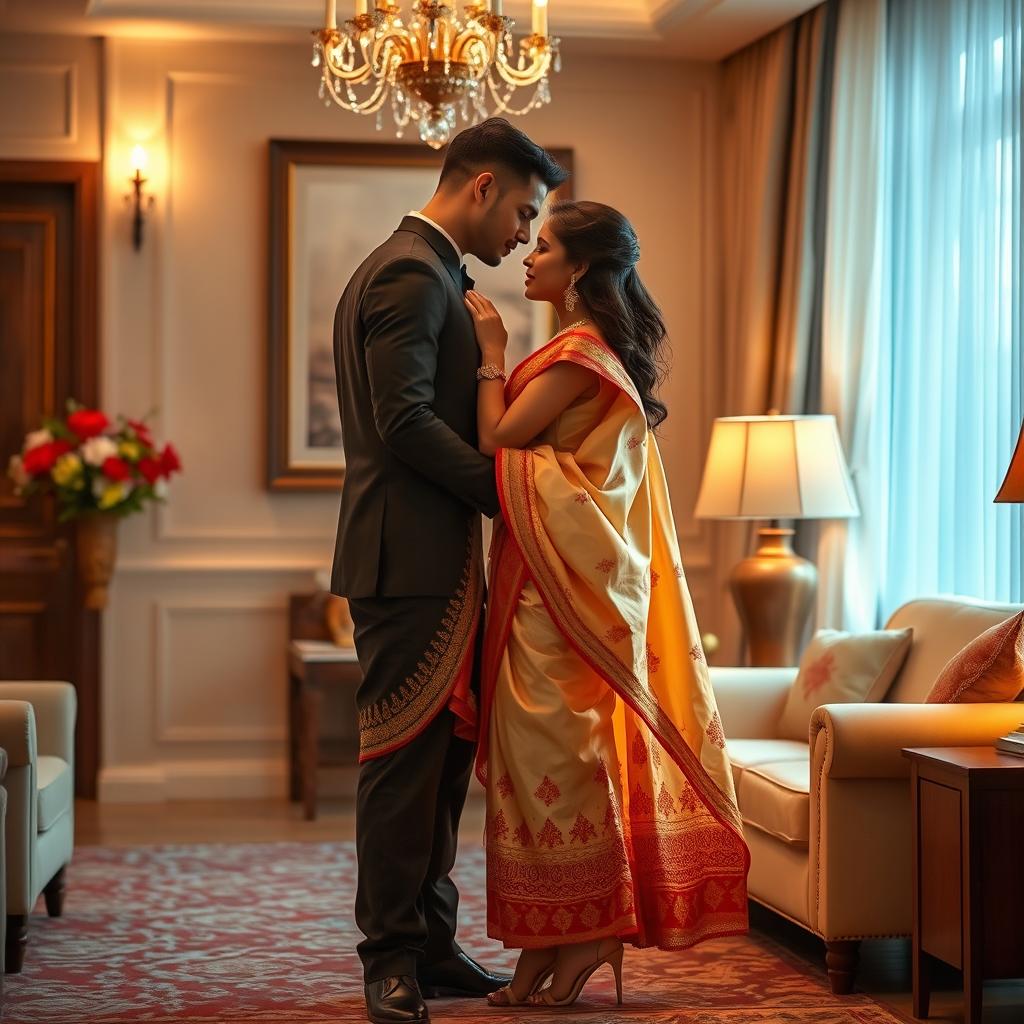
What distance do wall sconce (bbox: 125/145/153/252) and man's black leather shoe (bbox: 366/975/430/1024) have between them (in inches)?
141

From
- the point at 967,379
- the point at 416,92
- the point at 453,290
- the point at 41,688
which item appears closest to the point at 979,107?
the point at 967,379

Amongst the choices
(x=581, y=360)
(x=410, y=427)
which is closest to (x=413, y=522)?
(x=410, y=427)

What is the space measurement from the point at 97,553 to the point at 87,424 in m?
0.47

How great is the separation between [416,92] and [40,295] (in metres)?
2.34

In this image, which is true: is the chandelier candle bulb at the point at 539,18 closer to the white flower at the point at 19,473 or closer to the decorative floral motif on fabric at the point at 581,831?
the decorative floral motif on fabric at the point at 581,831

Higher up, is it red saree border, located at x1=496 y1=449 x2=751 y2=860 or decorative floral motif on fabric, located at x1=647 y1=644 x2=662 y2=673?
red saree border, located at x1=496 y1=449 x2=751 y2=860

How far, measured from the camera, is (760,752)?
4.03 m

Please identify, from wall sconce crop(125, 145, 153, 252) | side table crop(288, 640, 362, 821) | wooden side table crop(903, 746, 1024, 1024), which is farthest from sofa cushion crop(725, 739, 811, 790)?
wall sconce crop(125, 145, 153, 252)

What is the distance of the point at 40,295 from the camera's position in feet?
19.3

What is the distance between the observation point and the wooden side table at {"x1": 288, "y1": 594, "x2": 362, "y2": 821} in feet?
17.7

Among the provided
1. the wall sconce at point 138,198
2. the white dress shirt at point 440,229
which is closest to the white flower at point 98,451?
the wall sconce at point 138,198

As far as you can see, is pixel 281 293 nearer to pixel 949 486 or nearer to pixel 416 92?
pixel 416 92

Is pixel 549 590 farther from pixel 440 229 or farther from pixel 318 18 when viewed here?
pixel 318 18

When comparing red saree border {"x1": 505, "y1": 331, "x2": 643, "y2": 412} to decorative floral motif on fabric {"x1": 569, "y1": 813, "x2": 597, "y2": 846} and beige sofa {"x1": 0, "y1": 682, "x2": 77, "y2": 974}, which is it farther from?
beige sofa {"x1": 0, "y1": 682, "x2": 77, "y2": 974}
